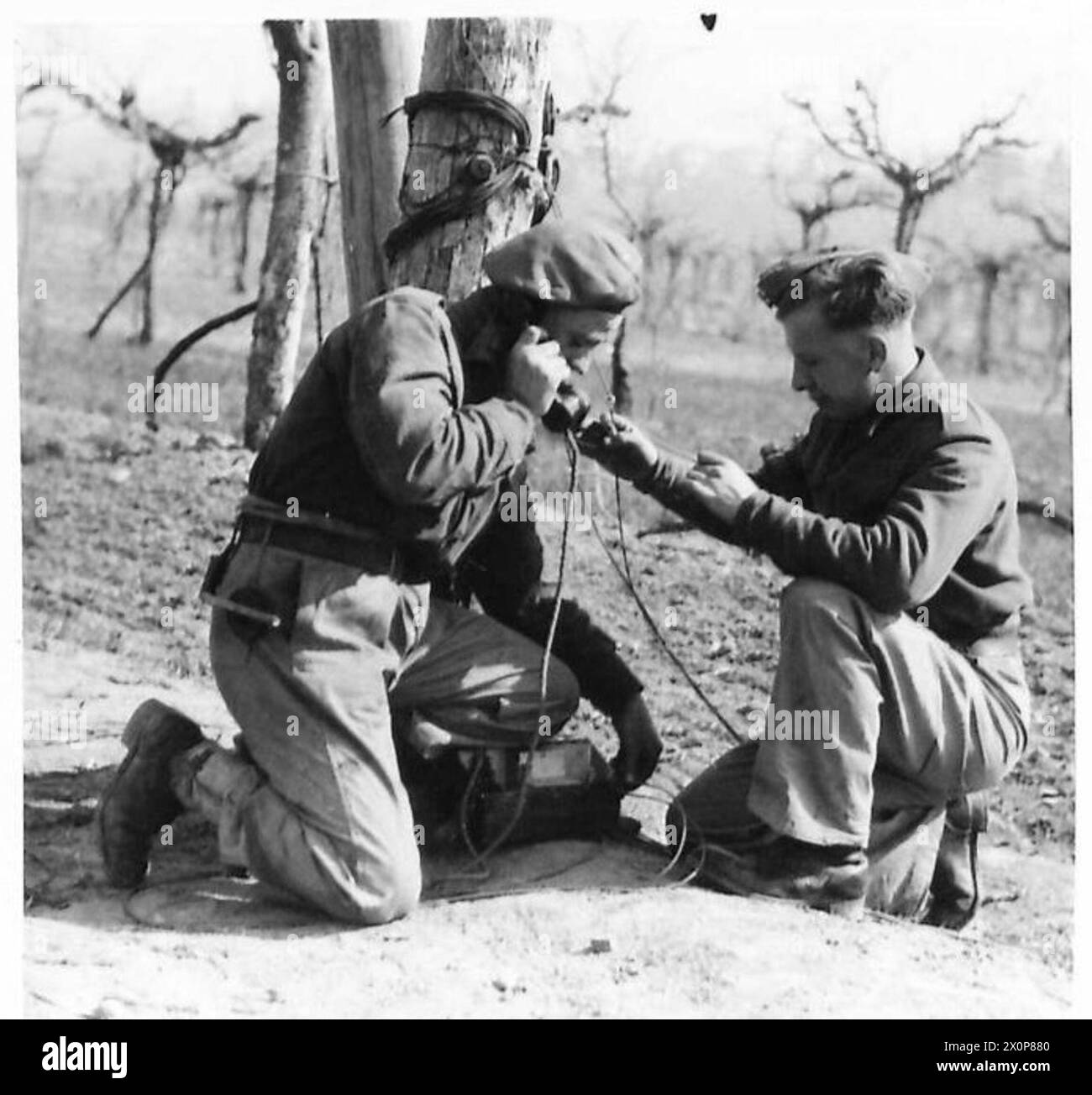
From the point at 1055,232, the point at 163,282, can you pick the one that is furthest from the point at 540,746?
the point at 163,282

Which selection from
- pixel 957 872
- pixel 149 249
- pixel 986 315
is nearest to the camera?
pixel 957 872

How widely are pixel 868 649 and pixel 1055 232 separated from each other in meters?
6.46

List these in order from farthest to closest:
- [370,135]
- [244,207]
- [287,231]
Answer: [244,207]
[287,231]
[370,135]

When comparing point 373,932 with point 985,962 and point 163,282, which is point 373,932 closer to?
point 985,962

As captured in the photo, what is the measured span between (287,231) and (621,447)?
510cm

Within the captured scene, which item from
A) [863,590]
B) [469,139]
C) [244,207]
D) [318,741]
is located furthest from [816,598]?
[244,207]

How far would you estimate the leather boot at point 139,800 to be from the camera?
4672 millimetres

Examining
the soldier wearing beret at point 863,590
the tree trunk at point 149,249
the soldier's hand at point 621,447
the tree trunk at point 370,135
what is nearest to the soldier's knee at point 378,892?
the soldier wearing beret at point 863,590

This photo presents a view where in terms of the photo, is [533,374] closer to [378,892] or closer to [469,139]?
[469,139]

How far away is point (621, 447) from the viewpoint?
15.2 ft

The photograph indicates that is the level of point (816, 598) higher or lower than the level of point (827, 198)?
lower

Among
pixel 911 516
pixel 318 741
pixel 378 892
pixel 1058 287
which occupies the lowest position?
pixel 378 892

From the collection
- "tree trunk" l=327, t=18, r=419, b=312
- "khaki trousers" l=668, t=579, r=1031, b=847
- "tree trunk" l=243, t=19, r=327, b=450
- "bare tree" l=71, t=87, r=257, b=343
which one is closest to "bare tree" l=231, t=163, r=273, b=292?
"bare tree" l=71, t=87, r=257, b=343

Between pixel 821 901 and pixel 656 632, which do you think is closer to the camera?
pixel 821 901
